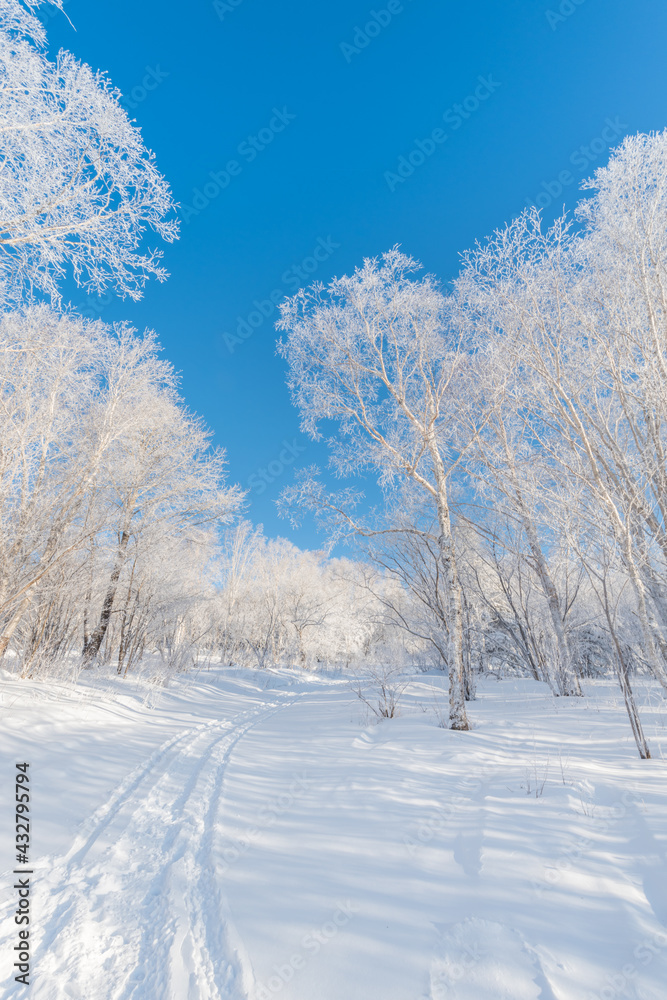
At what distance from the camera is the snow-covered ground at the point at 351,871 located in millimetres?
1805

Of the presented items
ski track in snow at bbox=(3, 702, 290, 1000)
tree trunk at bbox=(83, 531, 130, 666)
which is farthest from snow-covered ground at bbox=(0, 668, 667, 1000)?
tree trunk at bbox=(83, 531, 130, 666)

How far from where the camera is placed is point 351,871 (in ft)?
8.39

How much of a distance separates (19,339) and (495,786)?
28.9 ft

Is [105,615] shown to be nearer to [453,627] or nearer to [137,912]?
[453,627]

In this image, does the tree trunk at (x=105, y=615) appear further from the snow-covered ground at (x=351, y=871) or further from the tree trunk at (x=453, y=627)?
the tree trunk at (x=453, y=627)

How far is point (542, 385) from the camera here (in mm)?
6020

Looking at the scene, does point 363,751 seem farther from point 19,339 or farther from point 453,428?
point 19,339

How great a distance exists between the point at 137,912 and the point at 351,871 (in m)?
1.27

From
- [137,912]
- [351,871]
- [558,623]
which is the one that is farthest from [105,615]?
[558,623]

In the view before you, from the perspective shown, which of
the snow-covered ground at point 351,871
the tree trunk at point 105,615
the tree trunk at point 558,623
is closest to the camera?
the snow-covered ground at point 351,871

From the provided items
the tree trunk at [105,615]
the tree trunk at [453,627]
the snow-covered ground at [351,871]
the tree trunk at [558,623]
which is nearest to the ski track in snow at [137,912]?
the snow-covered ground at [351,871]

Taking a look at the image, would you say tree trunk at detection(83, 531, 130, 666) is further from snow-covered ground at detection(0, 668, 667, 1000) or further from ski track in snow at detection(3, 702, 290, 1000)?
ski track in snow at detection(3, 702, 290, 1000)

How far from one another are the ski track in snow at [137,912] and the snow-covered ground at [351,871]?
0.01 m

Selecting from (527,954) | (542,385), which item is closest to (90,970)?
(527,954)
